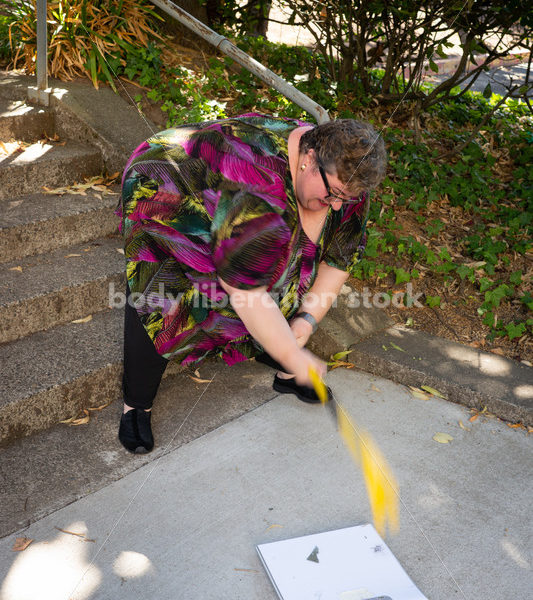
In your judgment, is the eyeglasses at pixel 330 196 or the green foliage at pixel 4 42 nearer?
the eyeglasses at pixel 330 196

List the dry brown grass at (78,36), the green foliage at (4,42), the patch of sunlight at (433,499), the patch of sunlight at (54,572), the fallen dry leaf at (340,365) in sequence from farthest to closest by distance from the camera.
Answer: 1. the green foliage at (4,42)
2. the dry brown grass at (78,36)
3. the fallen dry leaf at (340,365)
4. the patch of sunlight at (433,499)
5. the patch of sunlight at (54,572)

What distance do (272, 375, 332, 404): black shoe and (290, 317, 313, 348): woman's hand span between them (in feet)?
1.18

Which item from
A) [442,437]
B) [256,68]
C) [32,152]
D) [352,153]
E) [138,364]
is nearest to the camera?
[352,153]

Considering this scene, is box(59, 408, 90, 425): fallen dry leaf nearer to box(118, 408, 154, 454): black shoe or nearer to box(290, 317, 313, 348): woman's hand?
box(118, 408, 154, 454): black shoe

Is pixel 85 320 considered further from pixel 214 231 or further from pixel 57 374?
pixel 214 231

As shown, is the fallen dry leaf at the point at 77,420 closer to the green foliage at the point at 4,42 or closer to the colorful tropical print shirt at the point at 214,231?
the colorful tropical print shirt at the point at 214,231

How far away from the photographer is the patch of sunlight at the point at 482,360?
3.30 meters

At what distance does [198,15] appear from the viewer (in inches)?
219

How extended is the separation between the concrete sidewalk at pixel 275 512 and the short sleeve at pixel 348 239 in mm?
744

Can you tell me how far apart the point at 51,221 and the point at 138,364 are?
123cm

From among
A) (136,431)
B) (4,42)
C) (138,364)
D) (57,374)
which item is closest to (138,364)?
(138,364)

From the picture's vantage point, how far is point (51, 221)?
3.48 metres

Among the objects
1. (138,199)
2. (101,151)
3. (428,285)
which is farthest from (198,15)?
(138,199)

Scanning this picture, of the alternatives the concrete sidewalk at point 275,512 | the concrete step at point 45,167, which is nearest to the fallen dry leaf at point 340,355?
the concrete sidewalk at point 275,512
